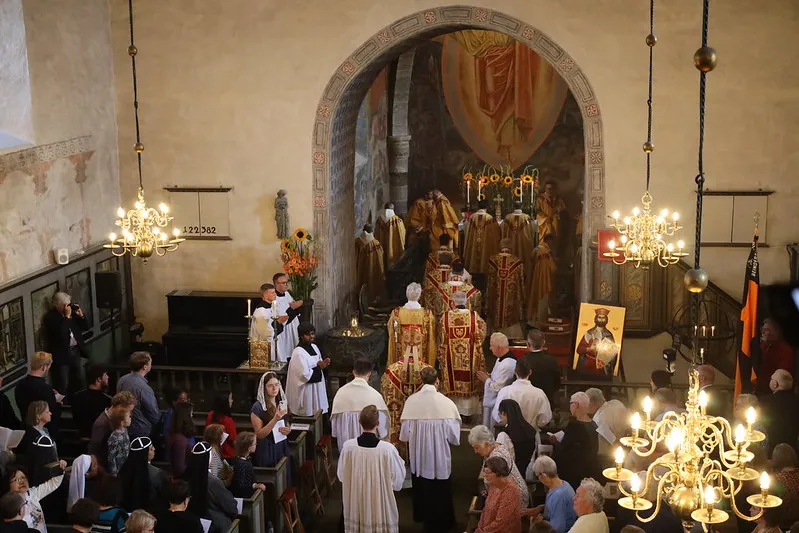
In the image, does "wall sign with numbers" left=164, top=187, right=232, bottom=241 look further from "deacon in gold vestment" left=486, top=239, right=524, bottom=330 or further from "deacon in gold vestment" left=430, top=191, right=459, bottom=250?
"deacon in gold vestment" left=430, top=191, right=459, bottom=250

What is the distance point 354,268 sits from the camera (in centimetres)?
1914

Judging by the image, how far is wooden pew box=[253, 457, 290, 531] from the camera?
11.0 m

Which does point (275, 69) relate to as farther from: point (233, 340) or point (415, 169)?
point (415, 169)

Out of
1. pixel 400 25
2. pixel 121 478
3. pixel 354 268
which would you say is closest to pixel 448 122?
pixel 354 268

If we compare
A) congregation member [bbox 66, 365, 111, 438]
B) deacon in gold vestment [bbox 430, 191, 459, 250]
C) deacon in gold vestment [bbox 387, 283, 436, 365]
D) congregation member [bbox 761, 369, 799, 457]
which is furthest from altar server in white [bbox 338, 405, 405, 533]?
deacon in gold vestment [bbox 430, 191, 459, 250]

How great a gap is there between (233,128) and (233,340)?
3140 mm

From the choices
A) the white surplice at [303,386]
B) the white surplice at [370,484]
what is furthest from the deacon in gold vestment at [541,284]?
the white surplice at [370,484]

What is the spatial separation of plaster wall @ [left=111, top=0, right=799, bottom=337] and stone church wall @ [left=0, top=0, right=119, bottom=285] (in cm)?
51

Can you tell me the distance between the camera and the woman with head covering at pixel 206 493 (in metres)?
9.54

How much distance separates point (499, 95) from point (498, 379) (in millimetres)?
12891

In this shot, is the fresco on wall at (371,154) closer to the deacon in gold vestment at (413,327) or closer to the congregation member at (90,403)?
the deacon in gold vestment at (413,327)

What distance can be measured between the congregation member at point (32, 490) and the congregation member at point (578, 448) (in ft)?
15.3

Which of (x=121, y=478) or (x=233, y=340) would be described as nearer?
(x=121, y=478)

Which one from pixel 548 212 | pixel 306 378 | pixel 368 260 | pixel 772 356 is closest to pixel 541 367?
pixel 772 356
